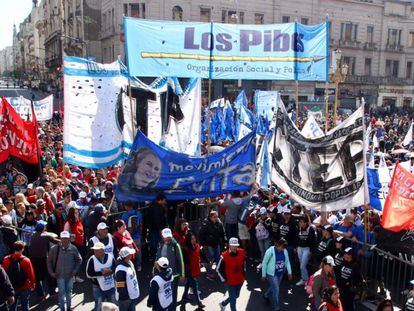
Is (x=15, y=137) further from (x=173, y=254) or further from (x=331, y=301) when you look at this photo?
(x=331, y=301)

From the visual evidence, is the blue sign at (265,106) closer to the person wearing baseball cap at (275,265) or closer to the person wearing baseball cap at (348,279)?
the person wearing baseball cap at (275,265)

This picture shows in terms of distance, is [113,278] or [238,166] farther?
[238,166]

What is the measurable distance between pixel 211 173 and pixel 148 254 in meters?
2.32

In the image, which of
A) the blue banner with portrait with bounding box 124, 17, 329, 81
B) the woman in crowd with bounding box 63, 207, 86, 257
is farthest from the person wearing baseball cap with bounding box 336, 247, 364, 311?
the blue banner with portrait with bounding box 124, 17, 329, 81

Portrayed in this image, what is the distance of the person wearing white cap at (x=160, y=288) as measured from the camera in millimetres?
6109

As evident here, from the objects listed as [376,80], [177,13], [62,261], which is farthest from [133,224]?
[376,80]

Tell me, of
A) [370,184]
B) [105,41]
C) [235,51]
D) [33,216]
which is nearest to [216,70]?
[235,51]

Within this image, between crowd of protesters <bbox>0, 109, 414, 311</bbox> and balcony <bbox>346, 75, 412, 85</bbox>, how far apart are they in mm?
43201

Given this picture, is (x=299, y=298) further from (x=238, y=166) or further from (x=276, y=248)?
(x=238, y=166)

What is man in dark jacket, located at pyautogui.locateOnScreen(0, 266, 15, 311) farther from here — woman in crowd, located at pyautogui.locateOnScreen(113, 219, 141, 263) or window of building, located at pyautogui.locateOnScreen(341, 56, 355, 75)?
window of building, located at pyautogui.locateOnScreen(341, 56, 355, 75)

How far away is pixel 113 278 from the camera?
266 inches

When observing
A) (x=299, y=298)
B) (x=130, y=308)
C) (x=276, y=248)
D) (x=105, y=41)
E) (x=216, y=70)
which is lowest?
(x=299, y=298)

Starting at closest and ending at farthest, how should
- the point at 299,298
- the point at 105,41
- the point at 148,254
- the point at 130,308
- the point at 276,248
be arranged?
the point at 130,308, the point at 276,248, the point at 299,298, the point at 148,254, the point at 105,41

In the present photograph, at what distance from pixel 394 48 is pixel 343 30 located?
7798 mm
